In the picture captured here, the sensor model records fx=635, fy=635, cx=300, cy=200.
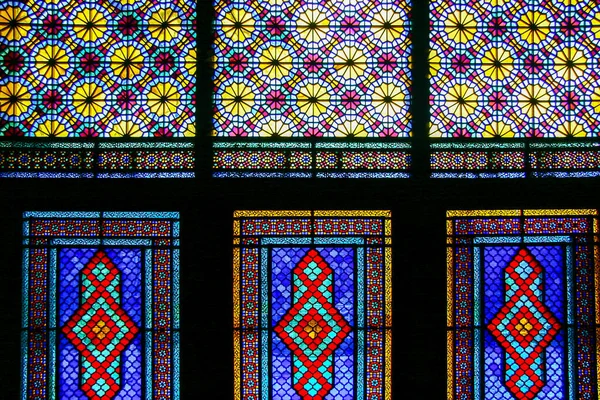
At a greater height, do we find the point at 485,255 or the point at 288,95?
the point at 288,95

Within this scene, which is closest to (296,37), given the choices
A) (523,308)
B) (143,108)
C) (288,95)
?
(288,95)

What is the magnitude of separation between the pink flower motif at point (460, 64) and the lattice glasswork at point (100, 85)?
1454mm

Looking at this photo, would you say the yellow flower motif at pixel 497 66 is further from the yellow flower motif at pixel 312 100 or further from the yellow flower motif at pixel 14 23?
the yellow flower motif at pixel 14 23

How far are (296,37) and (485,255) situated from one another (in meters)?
1.59

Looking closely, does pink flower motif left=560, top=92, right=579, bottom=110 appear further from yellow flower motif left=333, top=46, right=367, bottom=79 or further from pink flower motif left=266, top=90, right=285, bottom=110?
pink flower motif left=266, top=90, right=285, bottom=110

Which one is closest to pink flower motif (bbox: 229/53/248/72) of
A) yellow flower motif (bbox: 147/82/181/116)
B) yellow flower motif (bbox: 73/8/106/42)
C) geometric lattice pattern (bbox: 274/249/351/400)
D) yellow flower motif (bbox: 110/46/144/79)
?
yellow flower motif (bbox: 147/82/181/116)

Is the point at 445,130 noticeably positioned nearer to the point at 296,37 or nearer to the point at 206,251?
the point at 296,37

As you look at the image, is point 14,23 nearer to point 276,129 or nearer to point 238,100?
point 238,100

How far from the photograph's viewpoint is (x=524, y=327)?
3469 millimetres

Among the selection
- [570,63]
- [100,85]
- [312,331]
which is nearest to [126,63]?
[100,85]

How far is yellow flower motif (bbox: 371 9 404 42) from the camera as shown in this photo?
11.6 ft

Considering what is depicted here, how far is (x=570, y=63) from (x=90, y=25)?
2675 millimetres

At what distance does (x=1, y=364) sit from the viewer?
336 cm

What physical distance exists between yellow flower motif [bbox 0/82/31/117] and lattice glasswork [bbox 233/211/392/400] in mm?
1313
